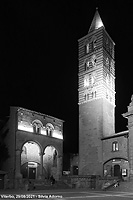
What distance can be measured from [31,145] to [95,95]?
14.1 metres

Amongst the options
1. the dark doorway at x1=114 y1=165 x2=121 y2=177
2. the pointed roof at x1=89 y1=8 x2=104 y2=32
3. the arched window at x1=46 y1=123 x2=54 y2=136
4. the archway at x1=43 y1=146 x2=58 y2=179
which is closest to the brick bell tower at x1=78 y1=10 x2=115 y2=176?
the pointed roof at x1=89 y1=8 x2=104 y2=32

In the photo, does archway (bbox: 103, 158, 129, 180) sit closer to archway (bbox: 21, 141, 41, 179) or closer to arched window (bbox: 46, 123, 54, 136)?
arched window (bbox: 46, 123, 54, 136)

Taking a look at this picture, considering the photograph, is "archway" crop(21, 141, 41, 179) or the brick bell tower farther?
the brick bell tower

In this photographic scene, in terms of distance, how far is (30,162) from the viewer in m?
50.6

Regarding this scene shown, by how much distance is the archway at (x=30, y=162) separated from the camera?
164 feet

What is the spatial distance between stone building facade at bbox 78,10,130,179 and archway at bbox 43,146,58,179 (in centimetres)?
490

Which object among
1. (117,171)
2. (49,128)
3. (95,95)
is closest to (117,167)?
(117,171)

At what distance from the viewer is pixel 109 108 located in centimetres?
5297

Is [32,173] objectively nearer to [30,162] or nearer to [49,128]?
[30,162]

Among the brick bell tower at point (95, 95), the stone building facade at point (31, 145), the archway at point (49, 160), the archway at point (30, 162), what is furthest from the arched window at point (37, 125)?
the brick bell tower at point (95, 95)

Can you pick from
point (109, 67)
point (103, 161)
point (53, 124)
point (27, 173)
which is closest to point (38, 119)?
point (53, 124)

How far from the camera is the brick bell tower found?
50831 millimetres

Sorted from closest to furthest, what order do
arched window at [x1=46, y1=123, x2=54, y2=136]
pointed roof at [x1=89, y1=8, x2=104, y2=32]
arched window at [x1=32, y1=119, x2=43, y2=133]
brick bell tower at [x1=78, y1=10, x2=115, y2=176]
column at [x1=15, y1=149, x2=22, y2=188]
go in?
column at [x1=15, y1=149, x2=22, y2=188] → arched window at [x1=32, y1=119, x2=43, y2=133] → brick bell tower at [x1=78, y1=10, x2=115, y2=176] → arched window at [x1=46, y1=123, x2=54, y2=136] → pointed roof at [x1=89, y1=8, x2=104, y2=32]

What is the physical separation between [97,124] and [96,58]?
1201 centimetres
